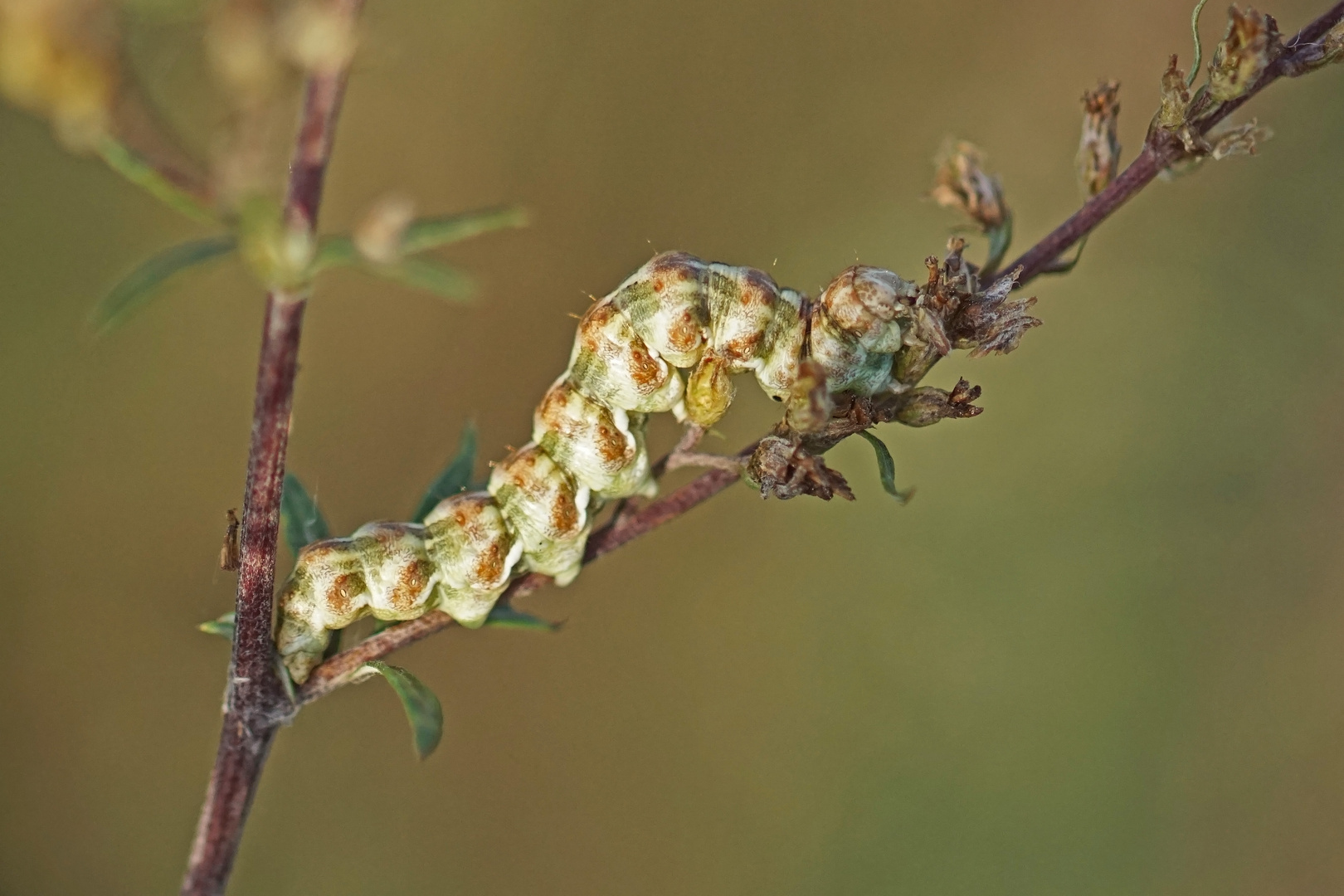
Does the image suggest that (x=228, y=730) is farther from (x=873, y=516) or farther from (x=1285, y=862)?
(x=1285, y=862)

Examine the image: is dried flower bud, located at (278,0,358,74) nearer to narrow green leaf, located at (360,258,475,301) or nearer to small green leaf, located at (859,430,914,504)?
narrow green leaf, located at (360,258,475,301)

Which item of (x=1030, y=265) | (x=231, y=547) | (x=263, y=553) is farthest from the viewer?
(x=1030, y=265)

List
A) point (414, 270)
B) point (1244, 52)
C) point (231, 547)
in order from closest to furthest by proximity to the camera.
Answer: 1. point (414, 270)
2. point (1244, 52)
3. point (231, 547)

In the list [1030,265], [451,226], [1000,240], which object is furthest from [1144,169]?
[451,226]

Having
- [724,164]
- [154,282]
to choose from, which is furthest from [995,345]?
[724,164]

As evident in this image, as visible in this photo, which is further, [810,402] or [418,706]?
[810,402]

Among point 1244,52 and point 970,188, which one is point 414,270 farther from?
point 970,188

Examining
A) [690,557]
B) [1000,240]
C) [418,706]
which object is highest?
[690,557]
